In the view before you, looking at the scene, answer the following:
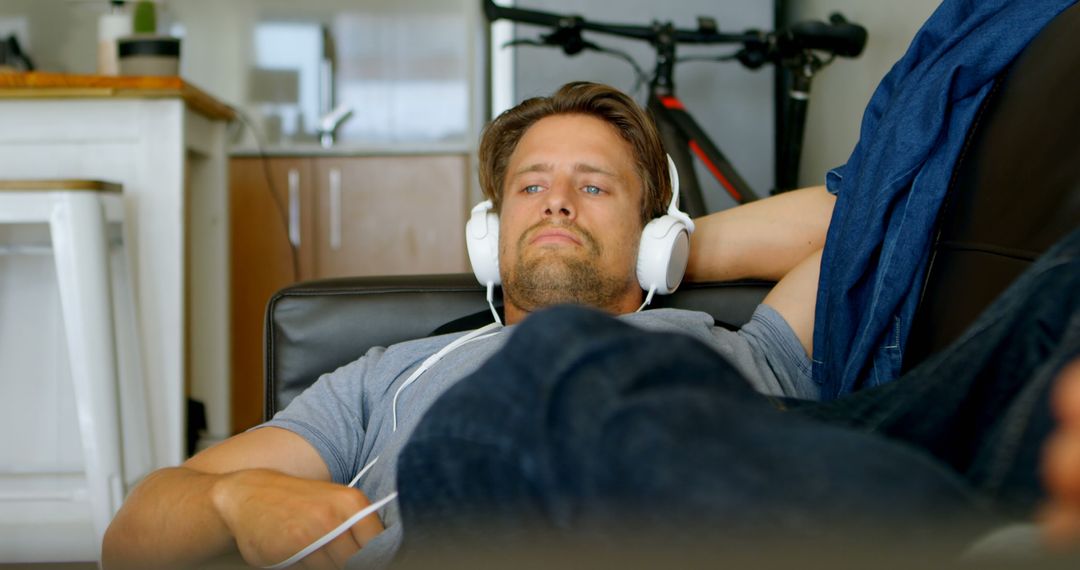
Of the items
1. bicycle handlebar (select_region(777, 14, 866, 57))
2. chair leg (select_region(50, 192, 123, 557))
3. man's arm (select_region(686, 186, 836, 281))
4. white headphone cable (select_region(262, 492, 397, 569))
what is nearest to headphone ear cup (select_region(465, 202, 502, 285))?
man's arm (select_region(686, 186, 836, 281))

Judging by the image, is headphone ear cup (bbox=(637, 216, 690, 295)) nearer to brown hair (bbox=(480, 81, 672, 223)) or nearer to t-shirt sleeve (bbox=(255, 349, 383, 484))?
brown hair (bbox=(480, 81, 672, 223))

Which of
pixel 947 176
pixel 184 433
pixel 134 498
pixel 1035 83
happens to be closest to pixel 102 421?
pixel 184 433

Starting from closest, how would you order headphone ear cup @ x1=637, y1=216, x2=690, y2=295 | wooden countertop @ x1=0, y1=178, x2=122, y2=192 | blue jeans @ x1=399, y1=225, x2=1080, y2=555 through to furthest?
blue jeans @ x1=399, y1=225, x2=1080, y2=555 < headphone ear cup @ x1=637, y1=216, x2=690, y2=295 < wooden countertop @ x1=0, y1=178, x2=122, y2=192

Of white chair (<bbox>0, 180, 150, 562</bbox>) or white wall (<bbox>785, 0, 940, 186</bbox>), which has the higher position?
white wall (<bbox>785, 0, 940, 186</bbox>)

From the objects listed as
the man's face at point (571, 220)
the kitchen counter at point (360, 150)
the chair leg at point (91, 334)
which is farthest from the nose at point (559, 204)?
the kitchen counter at point (360, 150)

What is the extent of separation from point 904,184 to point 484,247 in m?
0.53

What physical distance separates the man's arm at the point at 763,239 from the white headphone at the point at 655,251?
48 millimetres

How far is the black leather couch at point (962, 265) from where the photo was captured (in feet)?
2.80

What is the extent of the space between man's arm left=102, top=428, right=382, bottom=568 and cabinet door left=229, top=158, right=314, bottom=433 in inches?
75.8

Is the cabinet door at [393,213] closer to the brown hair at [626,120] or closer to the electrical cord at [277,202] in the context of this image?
the electrical cord at [277,202]

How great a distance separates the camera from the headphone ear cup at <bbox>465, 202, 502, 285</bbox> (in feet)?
4.04

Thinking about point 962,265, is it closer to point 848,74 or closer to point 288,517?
point 288,517

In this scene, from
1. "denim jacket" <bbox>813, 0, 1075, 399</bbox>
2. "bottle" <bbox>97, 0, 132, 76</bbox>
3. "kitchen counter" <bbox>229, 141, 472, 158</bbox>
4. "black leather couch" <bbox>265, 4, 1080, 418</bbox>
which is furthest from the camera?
"kitchen counter" <bbox>229, 141, 472, 158</bbox>

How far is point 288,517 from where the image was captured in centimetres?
77
